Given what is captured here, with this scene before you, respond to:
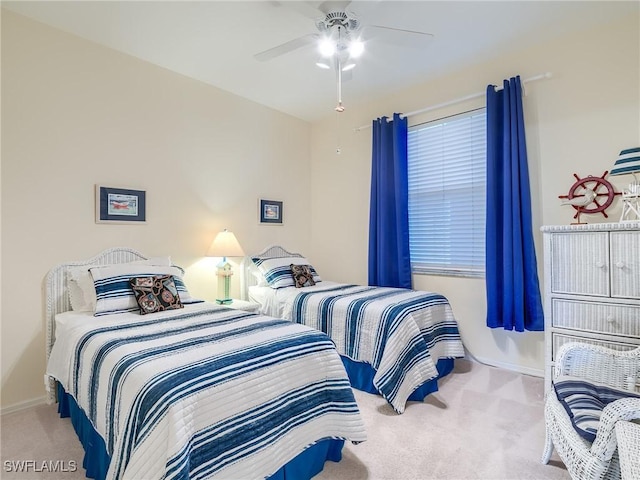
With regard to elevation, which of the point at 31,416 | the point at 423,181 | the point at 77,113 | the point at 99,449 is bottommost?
the point at 31,416

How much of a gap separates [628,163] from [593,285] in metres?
0.91

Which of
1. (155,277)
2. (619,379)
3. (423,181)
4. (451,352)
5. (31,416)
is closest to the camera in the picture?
(619,379)

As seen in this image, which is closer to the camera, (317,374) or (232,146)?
(317,374)

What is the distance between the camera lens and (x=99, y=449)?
1624mm

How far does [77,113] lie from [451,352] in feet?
11.5

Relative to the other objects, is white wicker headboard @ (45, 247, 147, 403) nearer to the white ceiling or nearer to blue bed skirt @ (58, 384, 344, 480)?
blue bed skirt @ (58, 384, 344, 480)

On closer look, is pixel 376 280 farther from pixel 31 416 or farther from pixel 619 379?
pixel 31 416

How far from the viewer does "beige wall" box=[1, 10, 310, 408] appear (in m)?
2.40

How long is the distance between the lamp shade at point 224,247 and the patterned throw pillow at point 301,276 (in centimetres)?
59

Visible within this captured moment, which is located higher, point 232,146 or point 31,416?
point 232,146

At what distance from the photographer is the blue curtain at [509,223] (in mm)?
2828

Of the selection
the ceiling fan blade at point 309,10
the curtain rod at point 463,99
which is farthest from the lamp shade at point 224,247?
the curtain rod at point 463,99

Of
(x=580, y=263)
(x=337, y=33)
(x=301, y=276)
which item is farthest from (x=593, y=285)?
(x=301, y=276)

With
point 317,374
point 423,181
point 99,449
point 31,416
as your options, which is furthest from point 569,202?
point 31,416
